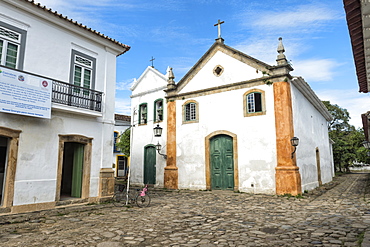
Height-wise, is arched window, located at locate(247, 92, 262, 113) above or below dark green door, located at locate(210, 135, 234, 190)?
above

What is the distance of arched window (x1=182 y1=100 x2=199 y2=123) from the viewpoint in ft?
45.9

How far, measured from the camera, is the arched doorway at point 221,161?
1248cm

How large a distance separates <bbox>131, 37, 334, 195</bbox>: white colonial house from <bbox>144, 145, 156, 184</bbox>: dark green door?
59 mm

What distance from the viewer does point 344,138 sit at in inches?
1312

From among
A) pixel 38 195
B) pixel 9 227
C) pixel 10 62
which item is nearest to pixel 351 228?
pixel 9 227

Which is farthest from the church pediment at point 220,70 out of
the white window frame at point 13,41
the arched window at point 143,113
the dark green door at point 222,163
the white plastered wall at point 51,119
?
the white window frame at point 13,41

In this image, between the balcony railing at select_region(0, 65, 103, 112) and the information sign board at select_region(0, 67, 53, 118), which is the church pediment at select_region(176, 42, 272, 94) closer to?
the balcony railing at select_region(0, 65, 103, 112)

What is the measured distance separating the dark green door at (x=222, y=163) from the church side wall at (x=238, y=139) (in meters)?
0.42

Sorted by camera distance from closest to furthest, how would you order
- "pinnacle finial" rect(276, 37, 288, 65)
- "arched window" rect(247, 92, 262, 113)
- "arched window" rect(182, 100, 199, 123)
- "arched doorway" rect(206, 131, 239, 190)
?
1. "pinnacle finial" rect(276, 37, 288, 65)
2. "arched window" rect(247, 92, 262, 113)
3. "arched doorway" rect(206, 131, 239, 190)
4. "arched window" rect(182, 100, 199, 123)

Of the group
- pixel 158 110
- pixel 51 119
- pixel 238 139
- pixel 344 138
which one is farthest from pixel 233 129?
pixel 344 138

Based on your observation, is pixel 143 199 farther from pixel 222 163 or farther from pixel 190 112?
pixel 190 112

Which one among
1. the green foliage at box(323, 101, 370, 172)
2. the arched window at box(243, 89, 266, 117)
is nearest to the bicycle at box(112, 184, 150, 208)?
the arched window at box(243, 89, 266, 117)

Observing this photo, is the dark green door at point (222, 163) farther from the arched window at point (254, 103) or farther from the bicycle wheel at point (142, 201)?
the bicycle wheel at point (142, 201)

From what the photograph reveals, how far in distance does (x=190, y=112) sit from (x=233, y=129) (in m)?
2.75
